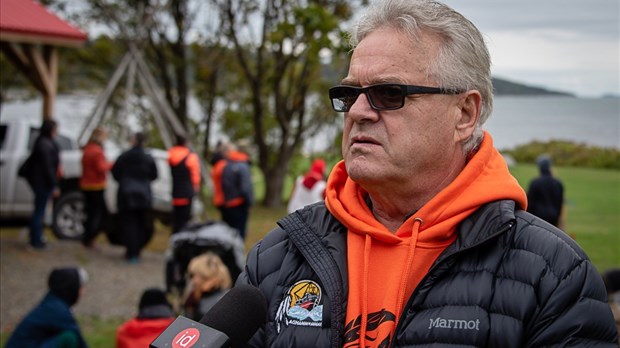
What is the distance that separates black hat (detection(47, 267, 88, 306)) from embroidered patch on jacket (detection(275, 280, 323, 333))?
3.87m

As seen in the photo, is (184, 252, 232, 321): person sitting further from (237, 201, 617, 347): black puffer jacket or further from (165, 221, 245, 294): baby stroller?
(237, 201, 617, 347): black puffer jacket

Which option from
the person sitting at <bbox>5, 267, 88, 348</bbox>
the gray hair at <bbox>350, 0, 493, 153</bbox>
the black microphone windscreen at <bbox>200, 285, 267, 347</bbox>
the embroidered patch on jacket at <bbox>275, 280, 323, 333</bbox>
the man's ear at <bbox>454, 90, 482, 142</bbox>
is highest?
the gray hair at <bbox>350, 0, 493, 153</bbox>

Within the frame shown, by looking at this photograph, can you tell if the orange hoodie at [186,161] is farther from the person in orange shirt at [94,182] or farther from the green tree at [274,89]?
the green tree at [274,89]

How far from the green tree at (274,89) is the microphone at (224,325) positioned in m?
15.5

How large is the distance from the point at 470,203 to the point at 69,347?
4.00 m

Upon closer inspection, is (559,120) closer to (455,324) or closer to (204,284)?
(204,284)

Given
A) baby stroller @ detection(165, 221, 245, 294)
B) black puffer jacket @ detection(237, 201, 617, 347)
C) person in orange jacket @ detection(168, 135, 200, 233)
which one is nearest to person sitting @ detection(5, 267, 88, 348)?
baby stroller @ detection(165, 221, 245, 294)

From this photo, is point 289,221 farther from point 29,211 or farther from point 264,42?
point 264,42

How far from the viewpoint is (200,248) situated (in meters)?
7.97

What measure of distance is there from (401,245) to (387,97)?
397mm

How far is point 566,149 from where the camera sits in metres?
35.1

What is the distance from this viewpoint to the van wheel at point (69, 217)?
1284cm

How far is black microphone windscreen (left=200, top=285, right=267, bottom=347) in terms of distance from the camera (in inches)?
73.0

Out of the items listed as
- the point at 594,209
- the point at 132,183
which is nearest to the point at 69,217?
the point at 132,183
